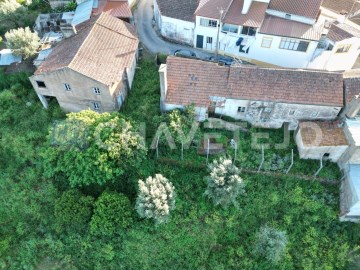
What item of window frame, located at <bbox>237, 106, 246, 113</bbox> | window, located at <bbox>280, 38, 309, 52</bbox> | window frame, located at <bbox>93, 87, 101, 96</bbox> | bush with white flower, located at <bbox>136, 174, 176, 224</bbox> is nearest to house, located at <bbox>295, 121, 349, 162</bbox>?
window frame, located at <bbox>237, 106, 246, 113</bbox>

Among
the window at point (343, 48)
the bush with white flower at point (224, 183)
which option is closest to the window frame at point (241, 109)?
the bush with white flower at point (224, 183)

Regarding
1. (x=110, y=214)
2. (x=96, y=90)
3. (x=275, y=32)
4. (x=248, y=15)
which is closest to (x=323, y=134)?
(x=275, y=32)

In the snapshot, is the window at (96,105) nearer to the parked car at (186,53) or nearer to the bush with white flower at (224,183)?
the parked car at (186,53)

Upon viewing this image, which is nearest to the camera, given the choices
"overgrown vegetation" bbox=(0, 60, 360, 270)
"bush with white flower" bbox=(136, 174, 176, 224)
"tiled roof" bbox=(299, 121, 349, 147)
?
"bush with white flower" bbox=(136, 174, 176, 224)

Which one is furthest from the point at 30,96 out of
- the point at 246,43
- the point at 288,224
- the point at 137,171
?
the point at 288,224

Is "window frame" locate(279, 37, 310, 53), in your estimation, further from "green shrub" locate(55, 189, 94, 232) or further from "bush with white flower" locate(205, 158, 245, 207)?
"green shrub" locate(55, 189, 94, 232)

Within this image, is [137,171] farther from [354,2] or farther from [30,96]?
[354,2]

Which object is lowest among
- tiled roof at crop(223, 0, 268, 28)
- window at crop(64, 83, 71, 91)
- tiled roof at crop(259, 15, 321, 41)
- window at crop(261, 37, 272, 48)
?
window at crop(64, 83, 71, 91)
